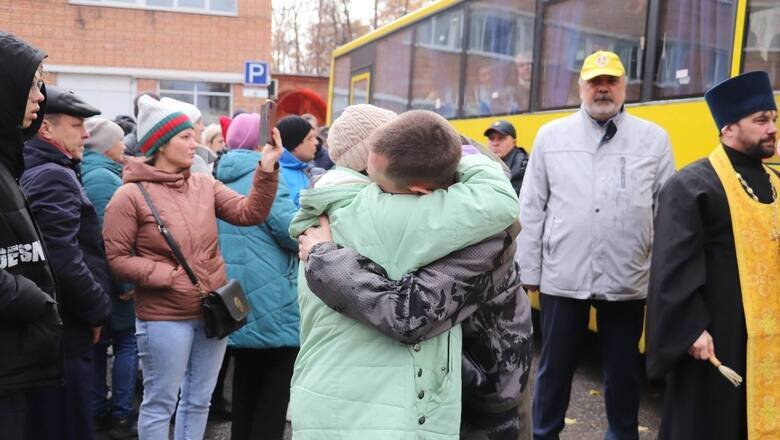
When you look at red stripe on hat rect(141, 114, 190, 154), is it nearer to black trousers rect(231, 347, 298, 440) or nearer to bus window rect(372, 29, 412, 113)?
black trousers rect(231, 347, 298, 440)

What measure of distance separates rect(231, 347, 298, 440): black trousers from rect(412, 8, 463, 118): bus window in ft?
16.4

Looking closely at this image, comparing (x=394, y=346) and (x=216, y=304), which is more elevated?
(x=394, y=346)

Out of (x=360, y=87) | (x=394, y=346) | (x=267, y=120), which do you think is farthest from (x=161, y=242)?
(x=360, y=87)

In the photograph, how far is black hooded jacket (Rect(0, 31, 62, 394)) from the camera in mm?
2344

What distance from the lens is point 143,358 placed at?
11.2 ft

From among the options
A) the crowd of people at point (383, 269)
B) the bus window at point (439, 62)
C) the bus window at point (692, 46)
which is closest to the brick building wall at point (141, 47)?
the bus window at point (439, 62)

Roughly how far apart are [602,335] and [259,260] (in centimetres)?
189

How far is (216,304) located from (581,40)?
4.15 meters

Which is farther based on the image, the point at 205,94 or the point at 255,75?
the point at 205,94

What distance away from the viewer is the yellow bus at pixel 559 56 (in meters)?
4.79

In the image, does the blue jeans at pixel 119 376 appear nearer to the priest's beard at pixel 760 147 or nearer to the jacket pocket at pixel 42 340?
the jacket pocket at pixel 42 340

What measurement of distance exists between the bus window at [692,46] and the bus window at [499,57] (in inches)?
68.0

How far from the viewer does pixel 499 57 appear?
747cm

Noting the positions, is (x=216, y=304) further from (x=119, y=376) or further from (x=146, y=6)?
(x=146, y=6)
